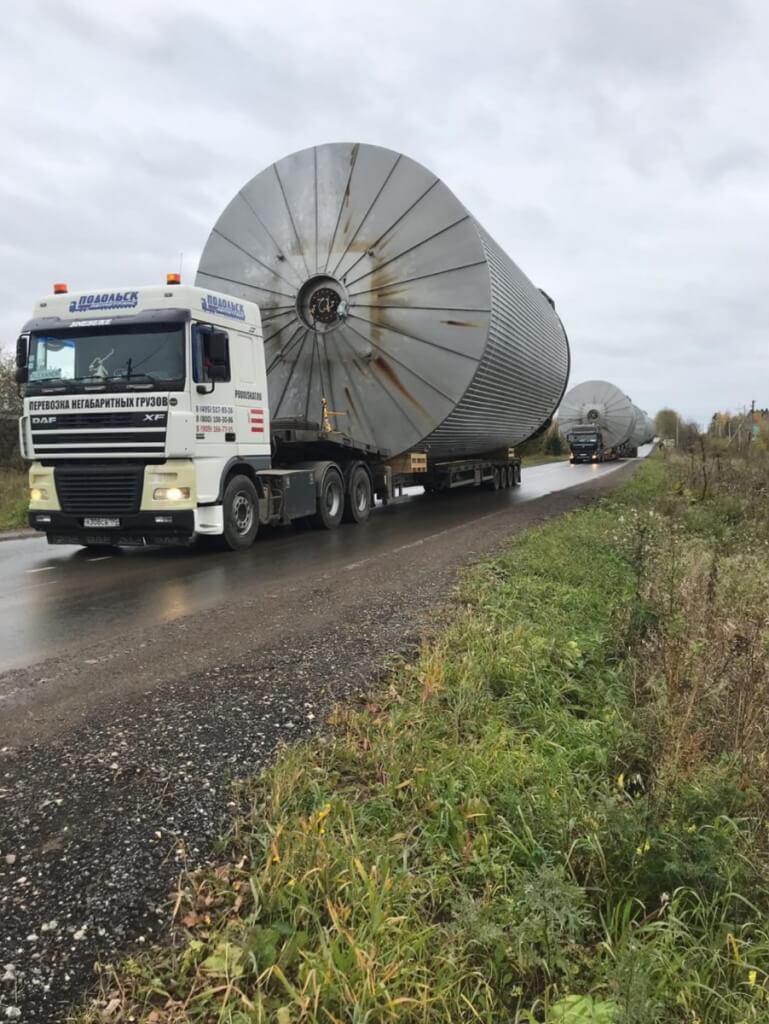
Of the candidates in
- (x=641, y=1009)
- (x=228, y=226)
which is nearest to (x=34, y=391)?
(x=228, y=226)

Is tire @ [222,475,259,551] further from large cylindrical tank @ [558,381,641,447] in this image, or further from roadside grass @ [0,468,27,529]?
large cylindrical tank @ [558,381,641,447]

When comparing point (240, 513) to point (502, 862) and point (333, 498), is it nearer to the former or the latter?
point (333, 498)

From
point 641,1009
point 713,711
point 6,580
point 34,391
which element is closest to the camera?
point 641,1009

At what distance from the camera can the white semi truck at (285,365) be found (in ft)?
27.0

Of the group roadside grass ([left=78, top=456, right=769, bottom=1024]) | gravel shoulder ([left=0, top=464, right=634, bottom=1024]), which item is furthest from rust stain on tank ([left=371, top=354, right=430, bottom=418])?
roadside grass ([left=78, top=456, right=769, bottom=1024])

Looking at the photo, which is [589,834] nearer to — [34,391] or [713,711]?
[713,711]

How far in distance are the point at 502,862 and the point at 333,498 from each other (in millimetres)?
9671

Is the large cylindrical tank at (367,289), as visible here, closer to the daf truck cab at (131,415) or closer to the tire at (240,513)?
the tire at (240,513)

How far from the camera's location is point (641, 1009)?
173 cm

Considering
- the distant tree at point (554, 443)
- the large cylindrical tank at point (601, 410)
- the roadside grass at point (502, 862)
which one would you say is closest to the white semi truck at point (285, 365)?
the roadside grass at point (502, 862)

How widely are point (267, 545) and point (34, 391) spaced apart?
11.2ft

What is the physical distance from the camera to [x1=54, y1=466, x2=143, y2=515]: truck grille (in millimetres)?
8211

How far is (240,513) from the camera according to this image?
9.55m

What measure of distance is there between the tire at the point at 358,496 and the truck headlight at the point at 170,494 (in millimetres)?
4215
